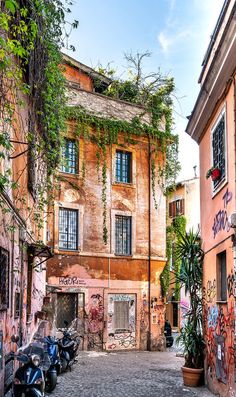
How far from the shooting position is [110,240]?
70.5ft

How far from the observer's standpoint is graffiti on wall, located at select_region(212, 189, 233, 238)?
9.27m

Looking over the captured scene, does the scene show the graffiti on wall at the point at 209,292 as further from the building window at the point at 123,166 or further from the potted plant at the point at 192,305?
the building window at the point at 123,166

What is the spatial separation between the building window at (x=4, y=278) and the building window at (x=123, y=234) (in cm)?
1346

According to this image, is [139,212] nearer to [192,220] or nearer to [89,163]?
[89,163]

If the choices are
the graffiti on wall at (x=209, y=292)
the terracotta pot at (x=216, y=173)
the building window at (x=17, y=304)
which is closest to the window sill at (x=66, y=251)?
the graffiti on wall at (x=209, y=292)

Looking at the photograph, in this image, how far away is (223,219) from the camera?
9672 millimetres

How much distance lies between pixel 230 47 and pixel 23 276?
20.3 ft

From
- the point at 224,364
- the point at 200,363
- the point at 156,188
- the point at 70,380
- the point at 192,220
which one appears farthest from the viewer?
the point at 192,220

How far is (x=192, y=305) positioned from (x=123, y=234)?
10175 millimetres

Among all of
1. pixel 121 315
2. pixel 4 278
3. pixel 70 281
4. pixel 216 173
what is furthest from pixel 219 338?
pixel 121 315

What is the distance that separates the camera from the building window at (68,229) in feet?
67.0

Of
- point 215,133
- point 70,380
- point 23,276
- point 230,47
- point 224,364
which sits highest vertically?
point 230,47

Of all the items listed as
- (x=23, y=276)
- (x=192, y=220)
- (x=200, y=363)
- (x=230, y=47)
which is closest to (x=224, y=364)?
(x=200, y=363)

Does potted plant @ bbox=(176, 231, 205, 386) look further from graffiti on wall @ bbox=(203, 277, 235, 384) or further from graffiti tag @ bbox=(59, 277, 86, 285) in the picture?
graffiti tag @ bbox=(59, 277, 86, 285)
